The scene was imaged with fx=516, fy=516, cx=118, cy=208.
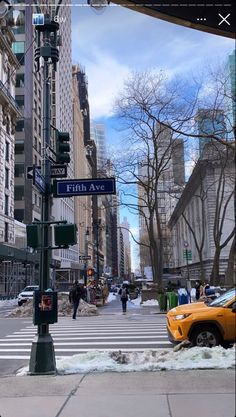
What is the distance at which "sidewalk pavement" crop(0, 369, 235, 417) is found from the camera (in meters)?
4.58

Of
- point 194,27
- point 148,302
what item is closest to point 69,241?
point 194,27

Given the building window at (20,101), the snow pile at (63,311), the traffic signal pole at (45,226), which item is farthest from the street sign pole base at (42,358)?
the building window at (20,101)

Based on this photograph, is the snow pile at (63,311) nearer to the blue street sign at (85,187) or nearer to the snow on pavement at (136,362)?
the snow on pavement at (136,362)

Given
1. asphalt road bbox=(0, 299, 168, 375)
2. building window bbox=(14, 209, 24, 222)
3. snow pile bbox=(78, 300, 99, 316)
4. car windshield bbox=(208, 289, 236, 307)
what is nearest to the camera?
car windshield bbox=(208, 289, 236, 307)

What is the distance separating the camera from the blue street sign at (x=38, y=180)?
920 cm

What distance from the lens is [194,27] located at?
397 centimetres

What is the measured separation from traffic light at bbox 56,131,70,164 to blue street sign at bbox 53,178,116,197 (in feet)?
1.85

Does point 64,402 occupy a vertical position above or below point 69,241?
below

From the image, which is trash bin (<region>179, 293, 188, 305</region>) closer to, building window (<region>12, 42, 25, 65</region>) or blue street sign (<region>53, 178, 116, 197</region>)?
building window (<region>12, 42, 25, 65</region>)

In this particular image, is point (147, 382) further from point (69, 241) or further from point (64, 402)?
point (69, 241)

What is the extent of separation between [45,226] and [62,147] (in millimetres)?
1580

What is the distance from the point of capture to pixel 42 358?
9102mm

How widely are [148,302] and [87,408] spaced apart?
30.8 meters

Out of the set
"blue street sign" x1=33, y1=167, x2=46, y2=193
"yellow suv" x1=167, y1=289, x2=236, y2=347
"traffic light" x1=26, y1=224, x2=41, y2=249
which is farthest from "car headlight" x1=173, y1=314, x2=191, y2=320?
"blue street sign" x1=33, y1=167, x2=46, y2=193
